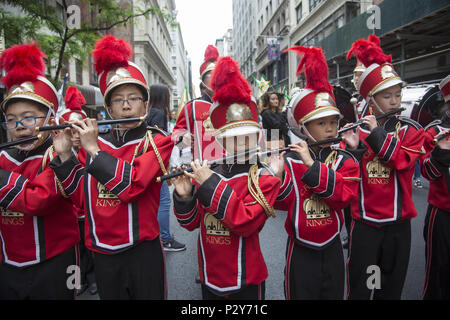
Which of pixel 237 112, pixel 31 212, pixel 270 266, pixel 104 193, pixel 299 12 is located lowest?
pixel 270 266

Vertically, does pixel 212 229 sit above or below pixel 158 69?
below

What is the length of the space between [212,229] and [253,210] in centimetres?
32

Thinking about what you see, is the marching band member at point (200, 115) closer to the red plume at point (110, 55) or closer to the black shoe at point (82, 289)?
the red plume at point (110, 55)

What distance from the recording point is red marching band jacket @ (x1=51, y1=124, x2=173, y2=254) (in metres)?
1.73

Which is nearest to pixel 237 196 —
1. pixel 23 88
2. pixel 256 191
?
pixel 256 191

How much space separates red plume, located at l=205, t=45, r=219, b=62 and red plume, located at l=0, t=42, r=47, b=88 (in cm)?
220

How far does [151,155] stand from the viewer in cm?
189

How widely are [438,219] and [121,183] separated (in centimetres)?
271

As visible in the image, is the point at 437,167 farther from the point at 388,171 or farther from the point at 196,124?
the point at 196,124

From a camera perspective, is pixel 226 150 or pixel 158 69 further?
pixel 158 69

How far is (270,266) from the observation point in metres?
3.59
